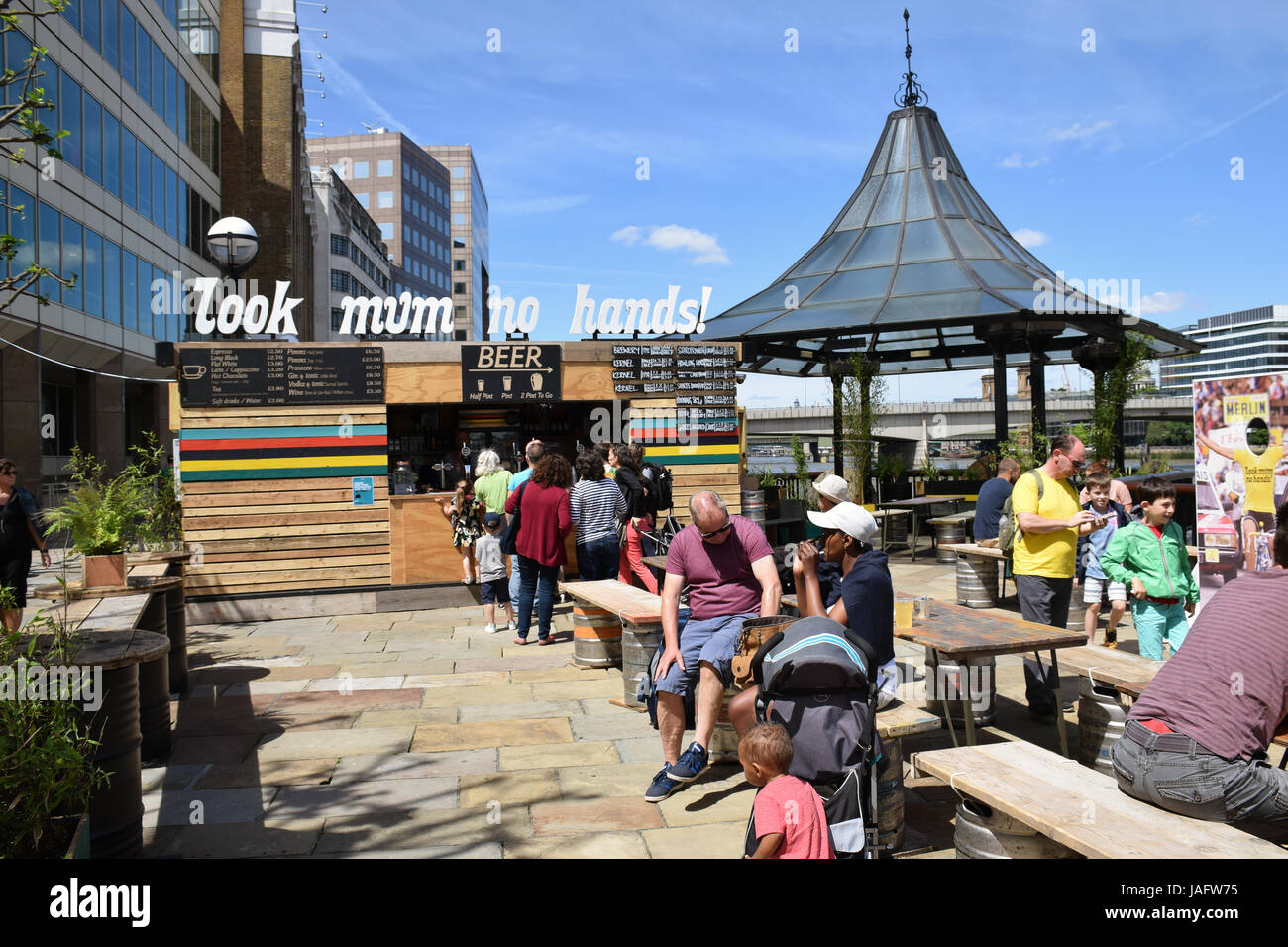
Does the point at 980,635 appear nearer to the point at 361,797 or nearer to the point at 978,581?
the point at 361,797

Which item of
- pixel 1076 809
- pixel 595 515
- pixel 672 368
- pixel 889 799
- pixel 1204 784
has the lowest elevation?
pixel 889 799

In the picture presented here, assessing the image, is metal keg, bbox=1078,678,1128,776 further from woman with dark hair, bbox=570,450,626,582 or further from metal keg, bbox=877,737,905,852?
woman with dark hair, bbox=570,450,626,582

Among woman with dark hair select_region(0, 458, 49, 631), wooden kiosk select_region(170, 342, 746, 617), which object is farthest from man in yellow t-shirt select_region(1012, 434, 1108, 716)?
woman with dark hair select_region(0, 458, 49, 631)

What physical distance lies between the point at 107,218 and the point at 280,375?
60.8ft

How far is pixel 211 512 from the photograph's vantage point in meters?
11.0

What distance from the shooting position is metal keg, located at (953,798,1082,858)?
370cm

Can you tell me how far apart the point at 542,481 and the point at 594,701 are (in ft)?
8.12

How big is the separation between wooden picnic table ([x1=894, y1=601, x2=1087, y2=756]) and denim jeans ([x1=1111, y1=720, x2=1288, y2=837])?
1.47 meters

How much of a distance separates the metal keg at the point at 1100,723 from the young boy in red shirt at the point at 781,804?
216 centimetres

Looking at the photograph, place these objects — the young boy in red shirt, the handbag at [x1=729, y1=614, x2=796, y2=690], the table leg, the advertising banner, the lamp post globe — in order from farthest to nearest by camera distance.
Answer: the lamp post globe
the advertising banner
the table leg
the handbag at [x1=729, y1=614, x2=796, y2=690]
the young boy in red shirt

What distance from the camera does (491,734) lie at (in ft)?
20.9

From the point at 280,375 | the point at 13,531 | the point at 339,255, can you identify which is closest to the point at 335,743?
the point at 13,531

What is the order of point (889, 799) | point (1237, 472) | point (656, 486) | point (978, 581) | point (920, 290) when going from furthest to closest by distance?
point (920, 290) < point (978, 581) < point (656, 486) < point (1237, 472) < point (889, 799)

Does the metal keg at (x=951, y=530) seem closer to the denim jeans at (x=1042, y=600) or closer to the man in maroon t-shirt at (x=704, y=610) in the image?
the denim jeans at (x=1042, y=600)
